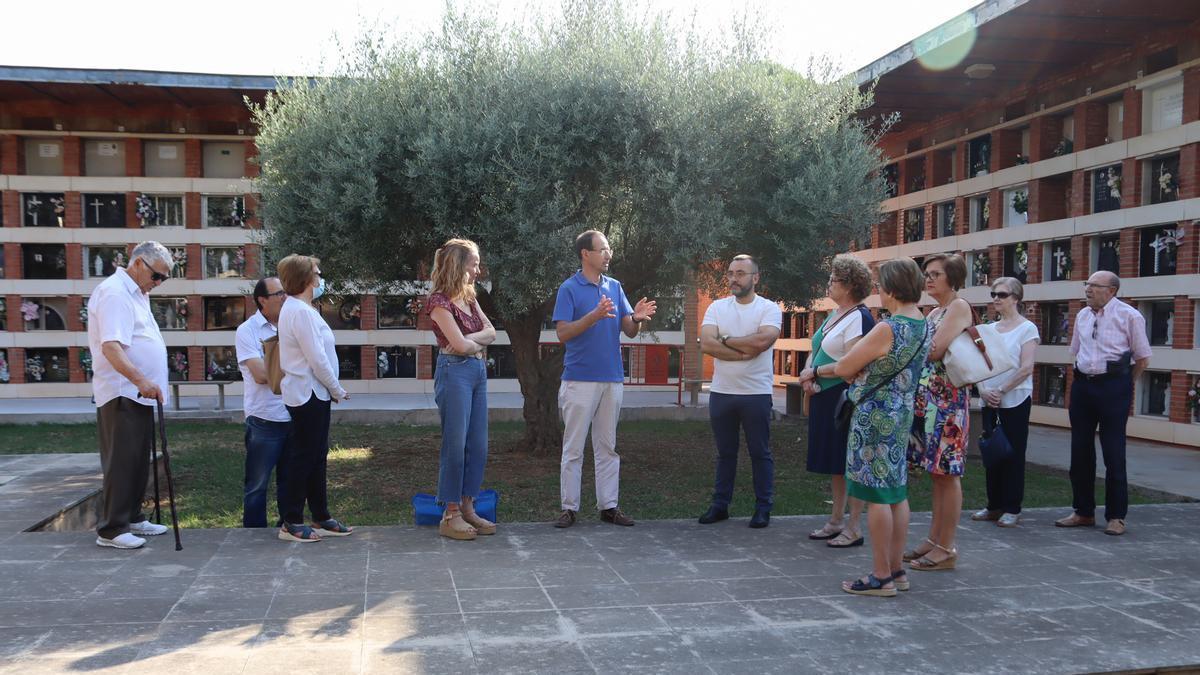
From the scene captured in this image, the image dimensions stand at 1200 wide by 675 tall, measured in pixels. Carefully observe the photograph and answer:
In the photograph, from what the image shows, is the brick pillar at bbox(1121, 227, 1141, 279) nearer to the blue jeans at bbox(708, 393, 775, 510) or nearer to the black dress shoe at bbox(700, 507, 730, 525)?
the blue jeans at bbox(708, 393, 775, 510)

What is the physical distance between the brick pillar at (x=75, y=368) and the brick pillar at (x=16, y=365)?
3.08ft

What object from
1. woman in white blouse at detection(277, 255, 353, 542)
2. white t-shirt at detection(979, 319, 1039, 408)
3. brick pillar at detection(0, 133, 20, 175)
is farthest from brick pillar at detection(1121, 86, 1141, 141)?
brick pillar at detection(0, 133, 20, 175)

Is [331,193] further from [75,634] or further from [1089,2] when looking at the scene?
[1089,2]

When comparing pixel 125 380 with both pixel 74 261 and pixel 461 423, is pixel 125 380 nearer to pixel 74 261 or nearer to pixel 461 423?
pixel 461 423

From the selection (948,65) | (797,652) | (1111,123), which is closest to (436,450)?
(797,652)

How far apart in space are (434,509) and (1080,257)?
1270cm

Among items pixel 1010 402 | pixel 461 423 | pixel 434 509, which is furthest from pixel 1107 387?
pixel 434 509

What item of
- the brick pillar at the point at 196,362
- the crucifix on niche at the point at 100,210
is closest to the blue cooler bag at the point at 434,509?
the brick pillar at the point at 196,362

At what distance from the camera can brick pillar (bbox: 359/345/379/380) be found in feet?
71.2

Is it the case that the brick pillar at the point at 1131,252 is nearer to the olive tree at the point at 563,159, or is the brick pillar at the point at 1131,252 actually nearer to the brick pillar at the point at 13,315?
the olive tree at the point at 563,159

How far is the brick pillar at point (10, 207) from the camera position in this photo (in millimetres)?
20859

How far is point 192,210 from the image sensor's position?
70.4 feet

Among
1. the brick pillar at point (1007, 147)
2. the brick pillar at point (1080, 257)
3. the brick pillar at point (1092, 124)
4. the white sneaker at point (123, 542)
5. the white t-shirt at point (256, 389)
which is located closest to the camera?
the white sneaker at point (123, 542)

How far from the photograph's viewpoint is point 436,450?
12.5 meters
